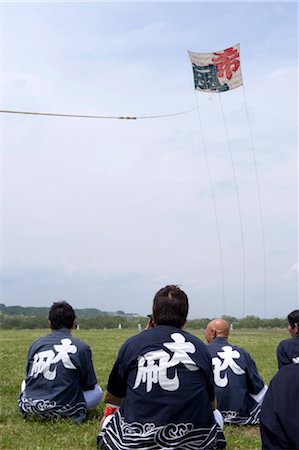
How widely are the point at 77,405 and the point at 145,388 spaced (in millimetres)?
3003

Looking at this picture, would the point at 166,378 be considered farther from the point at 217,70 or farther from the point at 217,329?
the point at 217,70

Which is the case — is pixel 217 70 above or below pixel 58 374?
above

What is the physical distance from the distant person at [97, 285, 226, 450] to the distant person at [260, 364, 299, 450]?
1415 mm

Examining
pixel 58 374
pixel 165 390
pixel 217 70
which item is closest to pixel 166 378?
pixel 165 390

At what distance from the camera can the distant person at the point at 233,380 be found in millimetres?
7355

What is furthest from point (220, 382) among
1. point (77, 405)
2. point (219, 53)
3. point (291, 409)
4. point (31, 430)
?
point (219, 53)

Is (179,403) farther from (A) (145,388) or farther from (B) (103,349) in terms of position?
(B) (103,349)

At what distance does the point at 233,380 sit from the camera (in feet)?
24.3

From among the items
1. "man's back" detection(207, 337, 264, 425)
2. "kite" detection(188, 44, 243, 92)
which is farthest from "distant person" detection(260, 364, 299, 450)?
"kite" detection(188, 44, 243, 92)

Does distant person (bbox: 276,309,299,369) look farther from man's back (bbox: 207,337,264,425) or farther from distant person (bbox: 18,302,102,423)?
distant person (bbox: 18,302,102,423)

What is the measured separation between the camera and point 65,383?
736cm

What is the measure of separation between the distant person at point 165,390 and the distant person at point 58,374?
2.36 meters

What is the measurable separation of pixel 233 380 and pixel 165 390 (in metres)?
2.88

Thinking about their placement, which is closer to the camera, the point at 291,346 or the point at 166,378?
the point at 166,378
